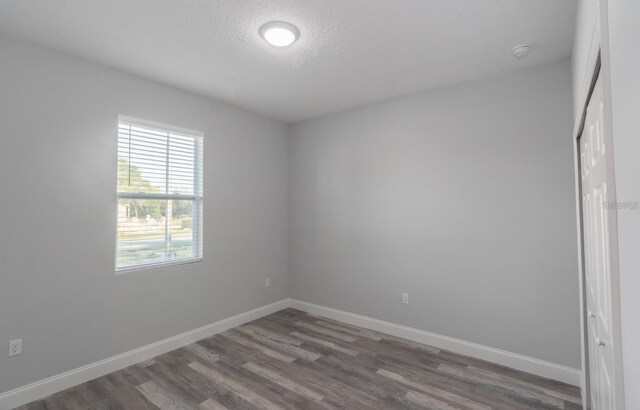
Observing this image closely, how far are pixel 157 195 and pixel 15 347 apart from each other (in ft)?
5.19

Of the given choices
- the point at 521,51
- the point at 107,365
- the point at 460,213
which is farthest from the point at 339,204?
the point at 107,365

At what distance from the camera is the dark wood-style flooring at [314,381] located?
7.78 ft

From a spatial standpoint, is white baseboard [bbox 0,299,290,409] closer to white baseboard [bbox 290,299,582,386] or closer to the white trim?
white baseboard [bbox 290,299,582,386]

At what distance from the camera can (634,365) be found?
64 centimetres

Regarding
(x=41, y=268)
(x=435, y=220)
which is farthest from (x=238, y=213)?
(x=435, y=220)

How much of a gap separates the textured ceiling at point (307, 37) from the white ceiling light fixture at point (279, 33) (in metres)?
0.06

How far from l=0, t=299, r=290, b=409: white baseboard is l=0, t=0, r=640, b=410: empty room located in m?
0.02

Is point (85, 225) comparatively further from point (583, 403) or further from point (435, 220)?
point (583, 403)

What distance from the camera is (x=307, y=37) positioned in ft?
7.82

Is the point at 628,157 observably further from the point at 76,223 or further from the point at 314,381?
the point at 76,223

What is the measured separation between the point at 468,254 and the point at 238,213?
270 centimetres

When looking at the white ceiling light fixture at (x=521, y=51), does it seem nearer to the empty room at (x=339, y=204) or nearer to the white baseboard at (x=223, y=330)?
the empty room at (x=339, y=204)

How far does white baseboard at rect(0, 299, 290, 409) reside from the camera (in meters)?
2.33

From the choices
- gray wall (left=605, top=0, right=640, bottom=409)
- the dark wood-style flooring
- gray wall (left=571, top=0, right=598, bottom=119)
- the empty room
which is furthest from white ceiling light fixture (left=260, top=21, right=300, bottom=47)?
the dark wood-style flooring
